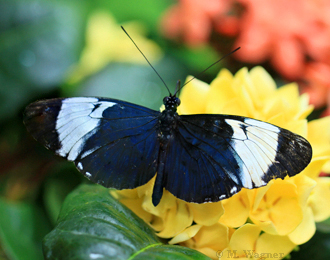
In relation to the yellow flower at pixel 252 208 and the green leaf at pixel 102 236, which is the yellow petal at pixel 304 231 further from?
the green leaf at pixel 102 236

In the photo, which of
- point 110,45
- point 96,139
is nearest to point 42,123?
point 96,139

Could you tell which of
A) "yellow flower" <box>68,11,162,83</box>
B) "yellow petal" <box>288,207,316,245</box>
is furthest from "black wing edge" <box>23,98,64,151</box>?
"yellow flower" <box>68,11,162,83</box>

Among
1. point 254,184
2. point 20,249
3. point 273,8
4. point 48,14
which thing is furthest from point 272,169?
point 48,14

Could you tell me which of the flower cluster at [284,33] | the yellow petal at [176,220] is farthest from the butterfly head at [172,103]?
the flower cluster at [284,33]

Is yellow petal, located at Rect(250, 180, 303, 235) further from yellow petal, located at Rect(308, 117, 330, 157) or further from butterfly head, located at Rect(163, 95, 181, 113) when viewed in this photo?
butterfly head, located at Rect(163, 95, 181, 113)

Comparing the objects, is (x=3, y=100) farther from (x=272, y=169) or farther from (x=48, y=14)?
(x=272, y=169)

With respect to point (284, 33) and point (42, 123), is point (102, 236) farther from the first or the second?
point (284, 33)

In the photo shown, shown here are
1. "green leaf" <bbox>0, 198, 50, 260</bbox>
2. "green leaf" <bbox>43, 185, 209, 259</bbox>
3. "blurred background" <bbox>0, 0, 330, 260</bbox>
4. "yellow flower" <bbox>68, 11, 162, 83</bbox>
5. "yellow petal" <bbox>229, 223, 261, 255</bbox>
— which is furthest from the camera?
"yellow flower" <bbox>68, 11, 162, 83</bbox>
